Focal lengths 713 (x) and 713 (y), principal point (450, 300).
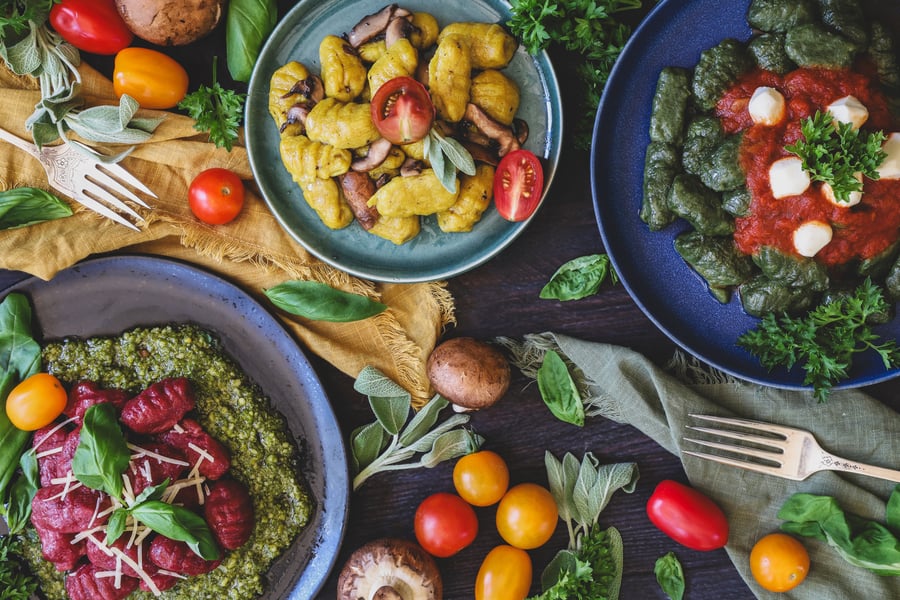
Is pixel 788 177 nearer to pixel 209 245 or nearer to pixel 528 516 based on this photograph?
pixel 528 516

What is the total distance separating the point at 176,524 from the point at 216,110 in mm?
1500

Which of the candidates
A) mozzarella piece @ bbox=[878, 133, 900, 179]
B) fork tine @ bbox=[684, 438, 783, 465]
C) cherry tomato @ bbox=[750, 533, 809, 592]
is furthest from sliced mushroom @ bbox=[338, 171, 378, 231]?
cherry tomato @ bbox=[750, 533, 809, 592]

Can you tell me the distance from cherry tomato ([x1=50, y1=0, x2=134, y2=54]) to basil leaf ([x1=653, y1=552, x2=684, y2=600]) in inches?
114

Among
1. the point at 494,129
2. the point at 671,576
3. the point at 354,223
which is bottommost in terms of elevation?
the point at 671,576

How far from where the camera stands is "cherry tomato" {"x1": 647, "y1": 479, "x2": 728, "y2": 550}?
267 cm

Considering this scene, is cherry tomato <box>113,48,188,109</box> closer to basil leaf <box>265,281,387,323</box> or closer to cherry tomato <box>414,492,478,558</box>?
basil leaf <box>265,281,387,323</box>

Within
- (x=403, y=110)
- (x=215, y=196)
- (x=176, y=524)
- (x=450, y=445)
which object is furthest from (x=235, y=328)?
(x=403, y=110)

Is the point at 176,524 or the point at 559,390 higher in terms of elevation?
the point at 559,390

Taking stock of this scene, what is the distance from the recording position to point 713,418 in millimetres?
2711

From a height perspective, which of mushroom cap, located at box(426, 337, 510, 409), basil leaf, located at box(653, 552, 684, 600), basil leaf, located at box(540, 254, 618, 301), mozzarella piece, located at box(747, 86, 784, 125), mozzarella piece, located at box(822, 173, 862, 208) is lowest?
basil leaf, located at box(653, 552, 684, 600)

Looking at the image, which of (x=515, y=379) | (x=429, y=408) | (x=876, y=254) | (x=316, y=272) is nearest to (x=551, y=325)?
(x=515, y=379)

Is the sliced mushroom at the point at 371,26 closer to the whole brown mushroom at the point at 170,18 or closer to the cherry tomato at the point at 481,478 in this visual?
the whole brown mushroom at the point at 170,18

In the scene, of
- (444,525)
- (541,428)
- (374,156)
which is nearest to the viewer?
(374,156)

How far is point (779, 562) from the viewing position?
2.66 metres
